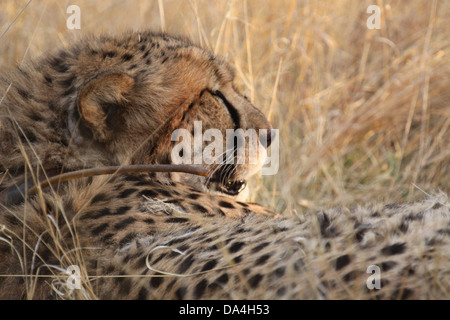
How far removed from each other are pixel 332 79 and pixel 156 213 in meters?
1.98

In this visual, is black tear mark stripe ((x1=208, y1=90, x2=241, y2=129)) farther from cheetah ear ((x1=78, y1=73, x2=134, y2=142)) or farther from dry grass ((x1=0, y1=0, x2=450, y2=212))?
dry grass ((x1=0, y1=0, x2=450, y2=212))

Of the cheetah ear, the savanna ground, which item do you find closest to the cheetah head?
the cheetah ear

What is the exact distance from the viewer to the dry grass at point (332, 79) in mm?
2986

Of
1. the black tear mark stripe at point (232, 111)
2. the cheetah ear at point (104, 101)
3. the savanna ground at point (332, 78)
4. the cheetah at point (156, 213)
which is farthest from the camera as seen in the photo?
the savanna ground at point (332, 78)

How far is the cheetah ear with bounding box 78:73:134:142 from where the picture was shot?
5.75ft

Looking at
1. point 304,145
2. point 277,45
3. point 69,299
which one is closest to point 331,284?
point 69,299

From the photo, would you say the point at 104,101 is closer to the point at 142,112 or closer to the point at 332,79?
the point at 142,112

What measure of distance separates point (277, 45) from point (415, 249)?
7.63ft

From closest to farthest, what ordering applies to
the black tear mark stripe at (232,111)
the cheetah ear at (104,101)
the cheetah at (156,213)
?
the cheetah at (156,213) → the cheetah ear at (104,101) → the black tear mark stripe at (232,111)

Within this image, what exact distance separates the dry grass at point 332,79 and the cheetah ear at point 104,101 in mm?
1039

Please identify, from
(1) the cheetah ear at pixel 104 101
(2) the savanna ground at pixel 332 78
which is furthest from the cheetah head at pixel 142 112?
(2) the savanna ground at pixel 332 78

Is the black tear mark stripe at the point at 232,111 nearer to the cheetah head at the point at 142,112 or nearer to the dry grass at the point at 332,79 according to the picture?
the cheetah head at the point at 142,112

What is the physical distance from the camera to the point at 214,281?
4.59 feet

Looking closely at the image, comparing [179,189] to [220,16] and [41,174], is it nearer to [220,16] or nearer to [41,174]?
[41,174]
